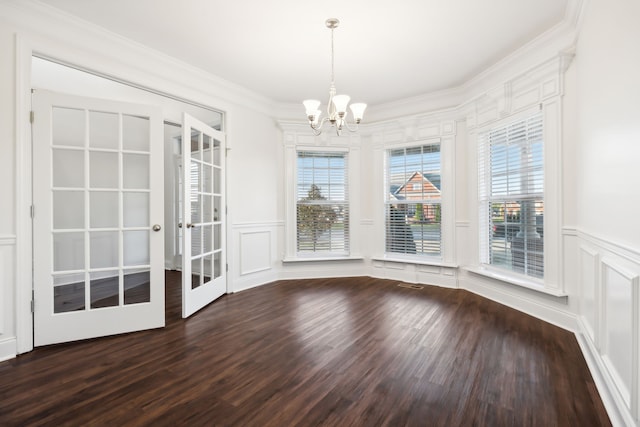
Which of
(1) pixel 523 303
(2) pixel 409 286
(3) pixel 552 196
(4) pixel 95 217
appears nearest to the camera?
(4) pixel 95 217

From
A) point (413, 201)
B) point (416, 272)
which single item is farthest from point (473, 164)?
point (416, 272)

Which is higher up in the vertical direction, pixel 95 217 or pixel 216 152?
pixel 216 152

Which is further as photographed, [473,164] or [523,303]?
[473,164]

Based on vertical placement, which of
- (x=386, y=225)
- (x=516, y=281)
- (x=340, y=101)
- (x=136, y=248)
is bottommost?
(x=516, y=281)

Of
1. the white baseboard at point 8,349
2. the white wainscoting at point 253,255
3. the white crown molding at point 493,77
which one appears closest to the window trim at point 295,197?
the white wainscoting at point 253,255

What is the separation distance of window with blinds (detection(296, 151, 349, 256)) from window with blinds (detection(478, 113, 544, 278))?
2.01 meters

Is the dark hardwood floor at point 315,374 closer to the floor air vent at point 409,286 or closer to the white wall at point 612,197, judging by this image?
the white wall at point 612,197

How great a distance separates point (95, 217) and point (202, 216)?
104cm

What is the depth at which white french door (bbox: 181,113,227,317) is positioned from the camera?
3273 mm

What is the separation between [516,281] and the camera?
3.40 metres

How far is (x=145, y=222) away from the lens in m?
3.00

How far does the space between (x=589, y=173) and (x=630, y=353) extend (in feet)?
4.58

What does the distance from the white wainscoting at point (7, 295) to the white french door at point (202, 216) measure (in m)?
1.25

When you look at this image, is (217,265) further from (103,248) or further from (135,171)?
(135,171)
